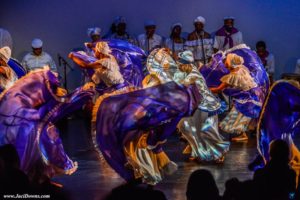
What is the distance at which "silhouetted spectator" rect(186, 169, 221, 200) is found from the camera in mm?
3979

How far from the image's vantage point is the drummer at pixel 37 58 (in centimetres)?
1146

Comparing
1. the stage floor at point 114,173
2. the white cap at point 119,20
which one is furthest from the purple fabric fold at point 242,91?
the white cap at point 119,20

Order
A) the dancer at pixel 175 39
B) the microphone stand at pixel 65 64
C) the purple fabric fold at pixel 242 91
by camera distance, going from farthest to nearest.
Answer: the microphone stand at pixel 65 64 → the dancer at pixel 175 39 → the purple fabric fold at pixel 242 91

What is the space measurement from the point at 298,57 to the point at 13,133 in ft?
25.0

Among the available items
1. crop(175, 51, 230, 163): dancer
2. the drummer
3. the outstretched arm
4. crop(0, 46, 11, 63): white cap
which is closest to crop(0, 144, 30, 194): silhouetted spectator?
crop(175, 51, 230, 163): dancer

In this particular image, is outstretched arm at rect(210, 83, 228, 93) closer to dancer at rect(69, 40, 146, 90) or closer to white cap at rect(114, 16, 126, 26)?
dancer at rect(69, 40, 146, 90)

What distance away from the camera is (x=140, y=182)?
627cm

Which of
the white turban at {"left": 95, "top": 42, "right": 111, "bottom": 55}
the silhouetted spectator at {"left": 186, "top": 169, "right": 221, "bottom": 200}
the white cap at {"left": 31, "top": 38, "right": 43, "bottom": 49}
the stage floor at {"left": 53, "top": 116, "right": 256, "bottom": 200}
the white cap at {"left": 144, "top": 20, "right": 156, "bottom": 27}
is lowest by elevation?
the stage floor at {"left": 53, "top": 116, "right": 256, "bottom": 200}

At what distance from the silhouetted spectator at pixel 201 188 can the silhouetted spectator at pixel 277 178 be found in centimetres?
31

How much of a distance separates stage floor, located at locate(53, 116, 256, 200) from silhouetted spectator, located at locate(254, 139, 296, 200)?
1.78 meters

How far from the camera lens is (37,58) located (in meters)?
11.5

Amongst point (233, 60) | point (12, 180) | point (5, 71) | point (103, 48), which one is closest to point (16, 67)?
point (5, 71)

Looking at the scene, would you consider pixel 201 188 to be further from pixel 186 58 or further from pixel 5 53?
pixel 5 53

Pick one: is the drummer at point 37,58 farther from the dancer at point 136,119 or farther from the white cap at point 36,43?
the dancer at point 136,119
